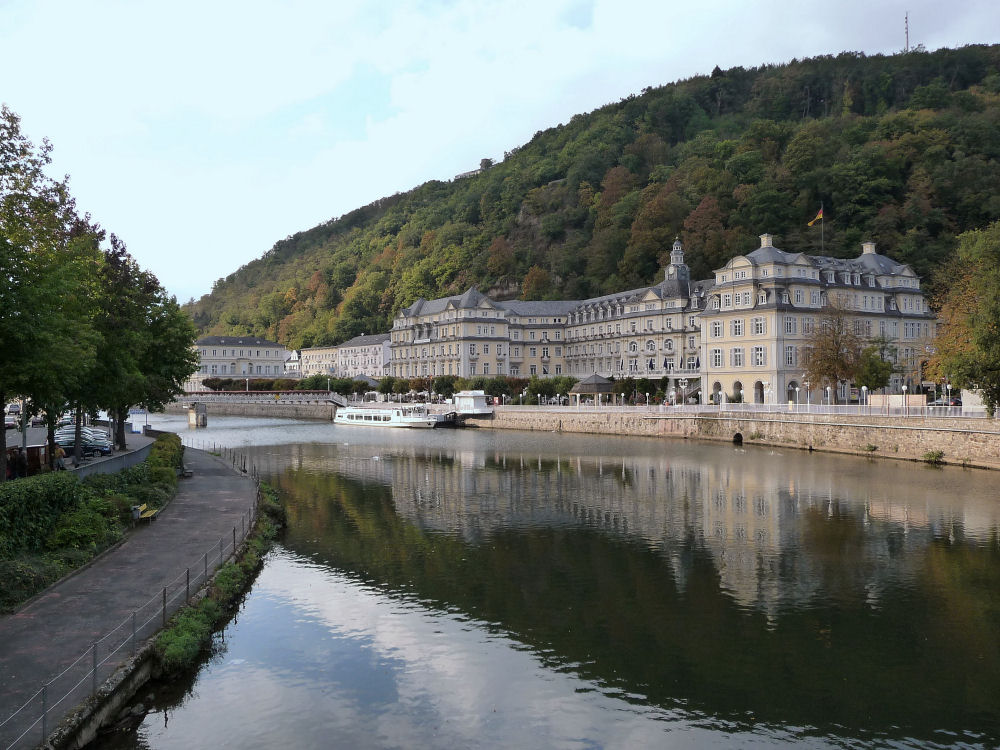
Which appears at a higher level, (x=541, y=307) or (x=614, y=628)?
(x=541, y=307)

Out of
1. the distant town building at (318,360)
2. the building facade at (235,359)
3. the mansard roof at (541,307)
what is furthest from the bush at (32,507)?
the distant town building at (318,360)

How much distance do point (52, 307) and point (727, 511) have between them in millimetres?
24715

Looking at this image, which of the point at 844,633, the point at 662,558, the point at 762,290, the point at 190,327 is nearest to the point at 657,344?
the point at 762,290

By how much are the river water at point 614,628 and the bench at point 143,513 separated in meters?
4.42

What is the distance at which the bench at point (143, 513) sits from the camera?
2559cm

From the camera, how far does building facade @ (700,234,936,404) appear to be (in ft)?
236

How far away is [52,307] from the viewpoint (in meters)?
22.0

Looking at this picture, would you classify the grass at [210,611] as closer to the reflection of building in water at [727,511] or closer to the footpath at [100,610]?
the footpath at [100,610]

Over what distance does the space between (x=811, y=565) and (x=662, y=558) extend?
428 cm

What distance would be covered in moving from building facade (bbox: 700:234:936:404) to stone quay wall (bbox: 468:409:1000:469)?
9017 mm

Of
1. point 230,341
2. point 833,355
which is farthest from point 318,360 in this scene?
point 833,355

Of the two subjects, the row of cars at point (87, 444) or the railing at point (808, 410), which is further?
the railing at point (808, 410)

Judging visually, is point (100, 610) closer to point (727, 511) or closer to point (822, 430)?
point (727, 511)

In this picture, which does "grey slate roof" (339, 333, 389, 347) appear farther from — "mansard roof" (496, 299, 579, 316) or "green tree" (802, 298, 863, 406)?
"green tree" (802, 298, 863, 406)
